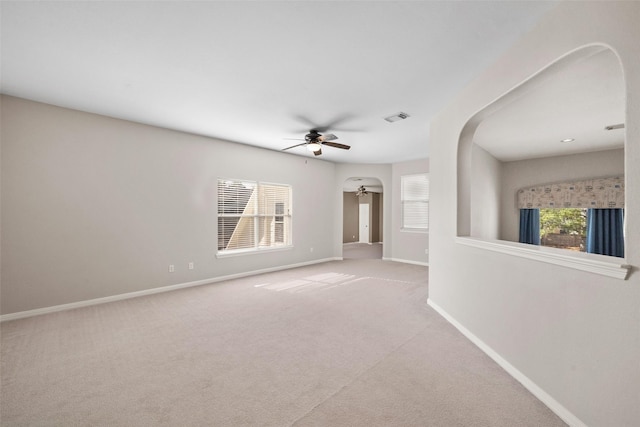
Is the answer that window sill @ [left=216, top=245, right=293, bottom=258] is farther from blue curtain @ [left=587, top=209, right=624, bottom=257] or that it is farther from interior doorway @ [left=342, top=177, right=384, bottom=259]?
blue curtain @ [left=587, top=209, right=624, bottom=257]

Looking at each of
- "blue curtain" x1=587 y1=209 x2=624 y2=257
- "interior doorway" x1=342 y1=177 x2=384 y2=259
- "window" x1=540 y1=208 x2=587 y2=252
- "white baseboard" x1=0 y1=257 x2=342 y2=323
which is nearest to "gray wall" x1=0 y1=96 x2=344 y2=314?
"white baseboard" x1=0 y1=257 x2=342 y2=323

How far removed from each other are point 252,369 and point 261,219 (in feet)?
13.4

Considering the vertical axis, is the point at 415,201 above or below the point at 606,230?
above

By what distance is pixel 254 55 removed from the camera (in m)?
2.54

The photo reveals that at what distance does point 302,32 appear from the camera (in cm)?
221

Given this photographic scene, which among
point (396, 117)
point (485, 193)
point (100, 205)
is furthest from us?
point (485, 193)

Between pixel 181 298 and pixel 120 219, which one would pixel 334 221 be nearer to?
pixel 181 298

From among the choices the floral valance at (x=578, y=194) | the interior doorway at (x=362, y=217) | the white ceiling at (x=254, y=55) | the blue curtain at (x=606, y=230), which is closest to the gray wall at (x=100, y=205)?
the white ceiling at (x=254, y=55)

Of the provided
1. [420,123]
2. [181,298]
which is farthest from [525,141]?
[181,298]

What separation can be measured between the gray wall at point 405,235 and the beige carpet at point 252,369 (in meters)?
3.58

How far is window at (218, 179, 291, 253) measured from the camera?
18.2 feet

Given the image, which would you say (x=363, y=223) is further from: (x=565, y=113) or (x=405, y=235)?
(x=565, y=113)

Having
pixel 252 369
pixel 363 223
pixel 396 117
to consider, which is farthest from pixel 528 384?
pixel 363 223

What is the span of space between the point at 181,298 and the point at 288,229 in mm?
2979
